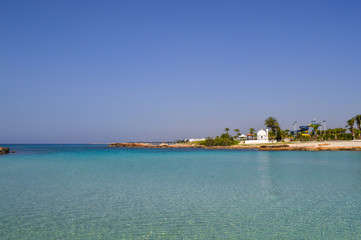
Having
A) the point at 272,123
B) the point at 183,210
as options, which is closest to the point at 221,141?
the point at 272,123

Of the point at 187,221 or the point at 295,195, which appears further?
the point at 295,195

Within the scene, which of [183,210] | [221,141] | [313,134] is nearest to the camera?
[183,210]

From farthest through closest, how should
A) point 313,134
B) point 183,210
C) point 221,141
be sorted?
1. point 313,134
2. point 221,141
3. point 183,210

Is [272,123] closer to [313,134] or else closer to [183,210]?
[313,134]

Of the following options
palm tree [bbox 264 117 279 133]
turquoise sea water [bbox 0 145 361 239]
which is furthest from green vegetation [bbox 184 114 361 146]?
turquoise sea water [bbox 0 145 361 239]

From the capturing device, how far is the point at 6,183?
66.3 ft

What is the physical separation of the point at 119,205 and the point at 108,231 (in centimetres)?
376

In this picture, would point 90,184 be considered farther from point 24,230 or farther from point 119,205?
point 24,230

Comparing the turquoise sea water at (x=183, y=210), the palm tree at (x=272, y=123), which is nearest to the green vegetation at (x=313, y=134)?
the palm tree at (x=272, y=123)

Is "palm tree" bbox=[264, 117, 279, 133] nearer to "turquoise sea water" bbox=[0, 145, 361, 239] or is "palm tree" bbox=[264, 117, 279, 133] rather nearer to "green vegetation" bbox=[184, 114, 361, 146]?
"green vegetation" bbox=[184, 114, 361, 146]

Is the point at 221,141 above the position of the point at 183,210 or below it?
above

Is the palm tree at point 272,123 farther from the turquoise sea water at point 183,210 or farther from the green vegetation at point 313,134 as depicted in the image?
the turquoise sea water at point 183,210

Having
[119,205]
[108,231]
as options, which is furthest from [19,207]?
[108,231]

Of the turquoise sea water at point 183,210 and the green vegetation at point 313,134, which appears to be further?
the green vegetation at point 313,134
